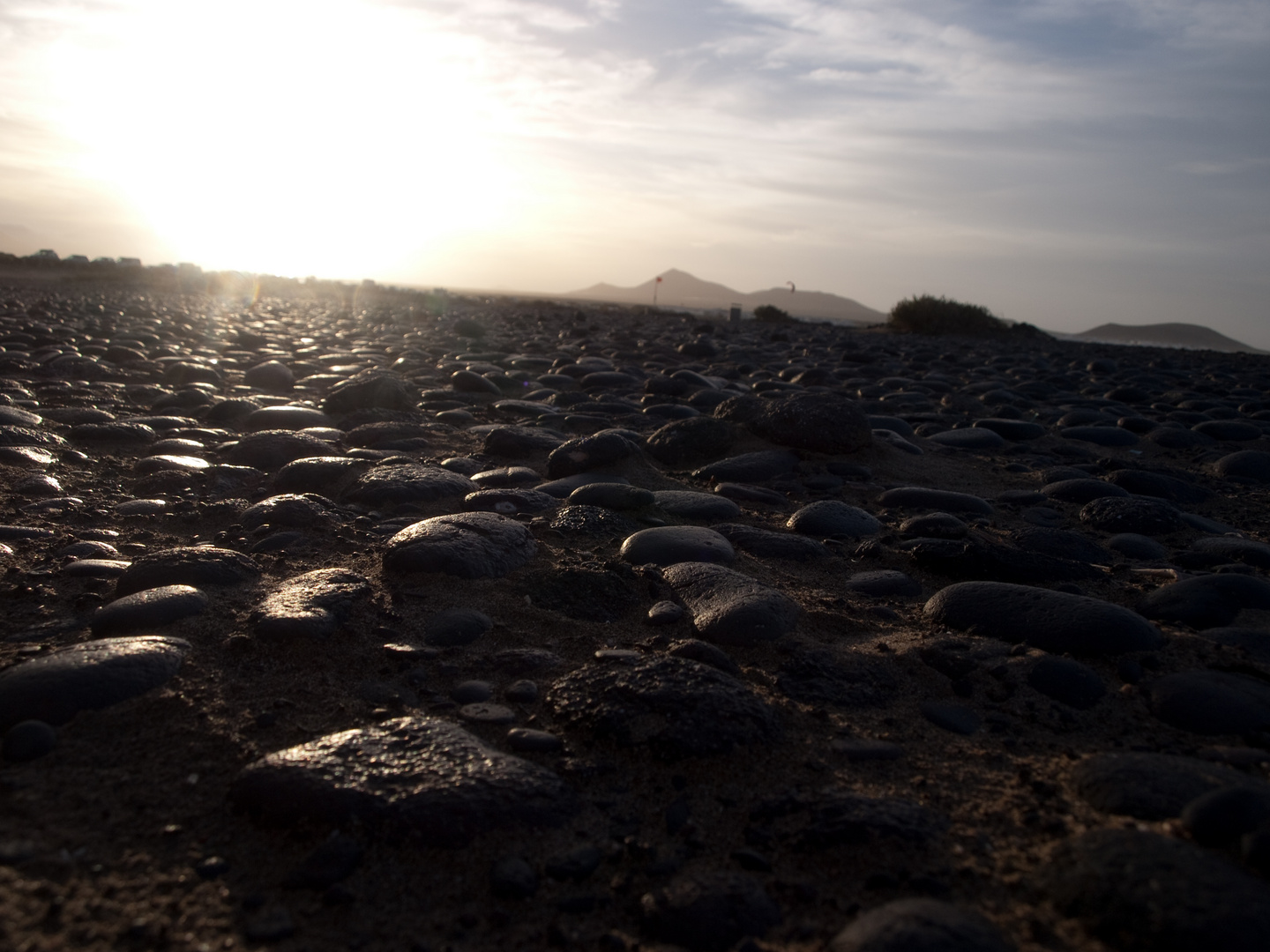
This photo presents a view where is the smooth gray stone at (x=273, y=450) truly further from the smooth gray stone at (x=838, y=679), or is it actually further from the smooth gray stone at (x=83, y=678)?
the smooth gray stone at (x=838, y=679)

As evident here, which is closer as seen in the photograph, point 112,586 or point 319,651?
point 319,651

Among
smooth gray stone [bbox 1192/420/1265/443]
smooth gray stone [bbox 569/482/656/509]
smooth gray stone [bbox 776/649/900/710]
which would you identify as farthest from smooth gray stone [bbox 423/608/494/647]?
smooth gray stone [bbox 1192/420/1265/443]

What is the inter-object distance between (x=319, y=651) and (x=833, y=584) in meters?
1.48

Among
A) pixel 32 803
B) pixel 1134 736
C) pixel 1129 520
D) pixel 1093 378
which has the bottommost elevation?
pixel 32 803

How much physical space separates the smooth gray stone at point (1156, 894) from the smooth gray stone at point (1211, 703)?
22.6 inches

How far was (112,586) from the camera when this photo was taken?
→ 2152 mm

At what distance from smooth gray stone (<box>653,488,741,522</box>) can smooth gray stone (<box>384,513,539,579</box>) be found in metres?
0.68

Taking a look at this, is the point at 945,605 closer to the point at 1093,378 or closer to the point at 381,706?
the point at 381,706

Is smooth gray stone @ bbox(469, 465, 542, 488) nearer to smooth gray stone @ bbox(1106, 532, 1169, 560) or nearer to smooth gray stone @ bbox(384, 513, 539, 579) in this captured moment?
smooth gray stone @ bbox(384, 513, 539, 579)

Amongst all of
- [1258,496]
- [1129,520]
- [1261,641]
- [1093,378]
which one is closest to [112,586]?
[1261,641]

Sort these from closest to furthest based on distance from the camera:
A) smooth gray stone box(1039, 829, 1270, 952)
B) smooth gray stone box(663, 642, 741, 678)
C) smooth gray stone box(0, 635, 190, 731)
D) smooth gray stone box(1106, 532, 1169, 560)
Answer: smooth gray stone box(1039, 829, 1270, 952), smooth gray stone box(0, 635, 190, 731), smooth gray stone box(663, 642, 741, 678), smooth gray stone box(1106, 532, 1169, 560)

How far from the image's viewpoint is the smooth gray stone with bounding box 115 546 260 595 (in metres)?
2.12

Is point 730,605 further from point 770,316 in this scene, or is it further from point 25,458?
point 770,316

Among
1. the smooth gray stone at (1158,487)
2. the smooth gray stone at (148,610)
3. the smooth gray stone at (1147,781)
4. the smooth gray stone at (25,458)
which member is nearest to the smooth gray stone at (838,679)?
the smooth gray stone at (1147,781)
